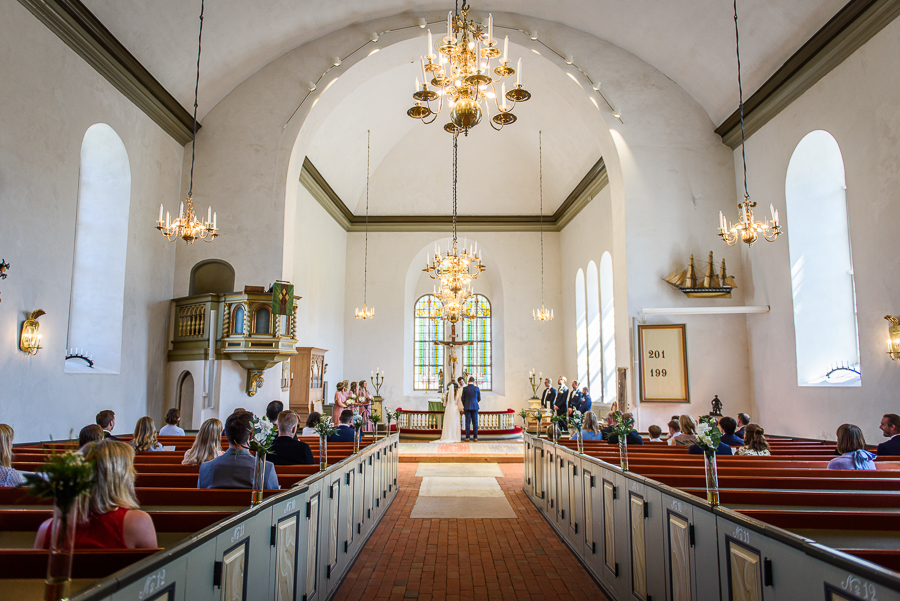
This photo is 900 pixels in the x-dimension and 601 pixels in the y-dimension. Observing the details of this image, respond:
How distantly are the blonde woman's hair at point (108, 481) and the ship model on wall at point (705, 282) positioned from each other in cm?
981

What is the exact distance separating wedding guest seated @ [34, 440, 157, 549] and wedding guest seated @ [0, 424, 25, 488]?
154cm

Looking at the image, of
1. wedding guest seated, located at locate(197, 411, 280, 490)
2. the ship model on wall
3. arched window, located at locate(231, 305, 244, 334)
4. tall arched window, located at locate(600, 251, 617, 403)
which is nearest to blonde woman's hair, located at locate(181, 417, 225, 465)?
wedding guest seated, located at locate(197, 411, 280, 490)

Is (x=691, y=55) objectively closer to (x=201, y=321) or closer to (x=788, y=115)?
(x=788, y=115)

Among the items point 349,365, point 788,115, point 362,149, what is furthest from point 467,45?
point 349,365

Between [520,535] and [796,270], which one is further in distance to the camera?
[796,270]

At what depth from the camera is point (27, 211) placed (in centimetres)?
691

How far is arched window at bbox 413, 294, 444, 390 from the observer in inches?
759

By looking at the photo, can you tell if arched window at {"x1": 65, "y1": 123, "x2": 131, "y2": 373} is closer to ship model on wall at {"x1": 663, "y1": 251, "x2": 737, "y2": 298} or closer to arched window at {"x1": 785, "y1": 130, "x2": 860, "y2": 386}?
ship model on wall at {"x1": 663, "y1": 251, "x2": 737, "y2": 298}

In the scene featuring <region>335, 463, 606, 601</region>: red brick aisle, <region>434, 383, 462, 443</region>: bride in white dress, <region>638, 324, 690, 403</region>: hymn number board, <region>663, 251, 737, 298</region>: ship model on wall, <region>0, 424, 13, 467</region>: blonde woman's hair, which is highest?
<region>663, 251, 737, 298</region>: ship model on wall

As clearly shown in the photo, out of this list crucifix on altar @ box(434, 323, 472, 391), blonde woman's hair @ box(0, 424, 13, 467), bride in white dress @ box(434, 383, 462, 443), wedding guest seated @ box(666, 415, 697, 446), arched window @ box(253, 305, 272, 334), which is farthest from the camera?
A: crucifix on altar @ box(434, 323, 472, 391)

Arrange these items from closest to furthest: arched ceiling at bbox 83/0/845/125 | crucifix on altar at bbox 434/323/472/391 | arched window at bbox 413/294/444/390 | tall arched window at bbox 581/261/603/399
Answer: arched ceiling at bbox 83/0/845/125 → tall arched window at bbox 581/261/603/399 → crucifix on altar at bbox 434/323/472/391 → arched window at bbox 413/294/444/390

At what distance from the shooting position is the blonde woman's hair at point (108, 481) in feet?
6.70

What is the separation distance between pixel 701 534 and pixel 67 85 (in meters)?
8.82

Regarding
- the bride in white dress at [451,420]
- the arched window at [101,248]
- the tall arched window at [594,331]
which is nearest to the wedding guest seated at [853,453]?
the arched window at [101,248]
